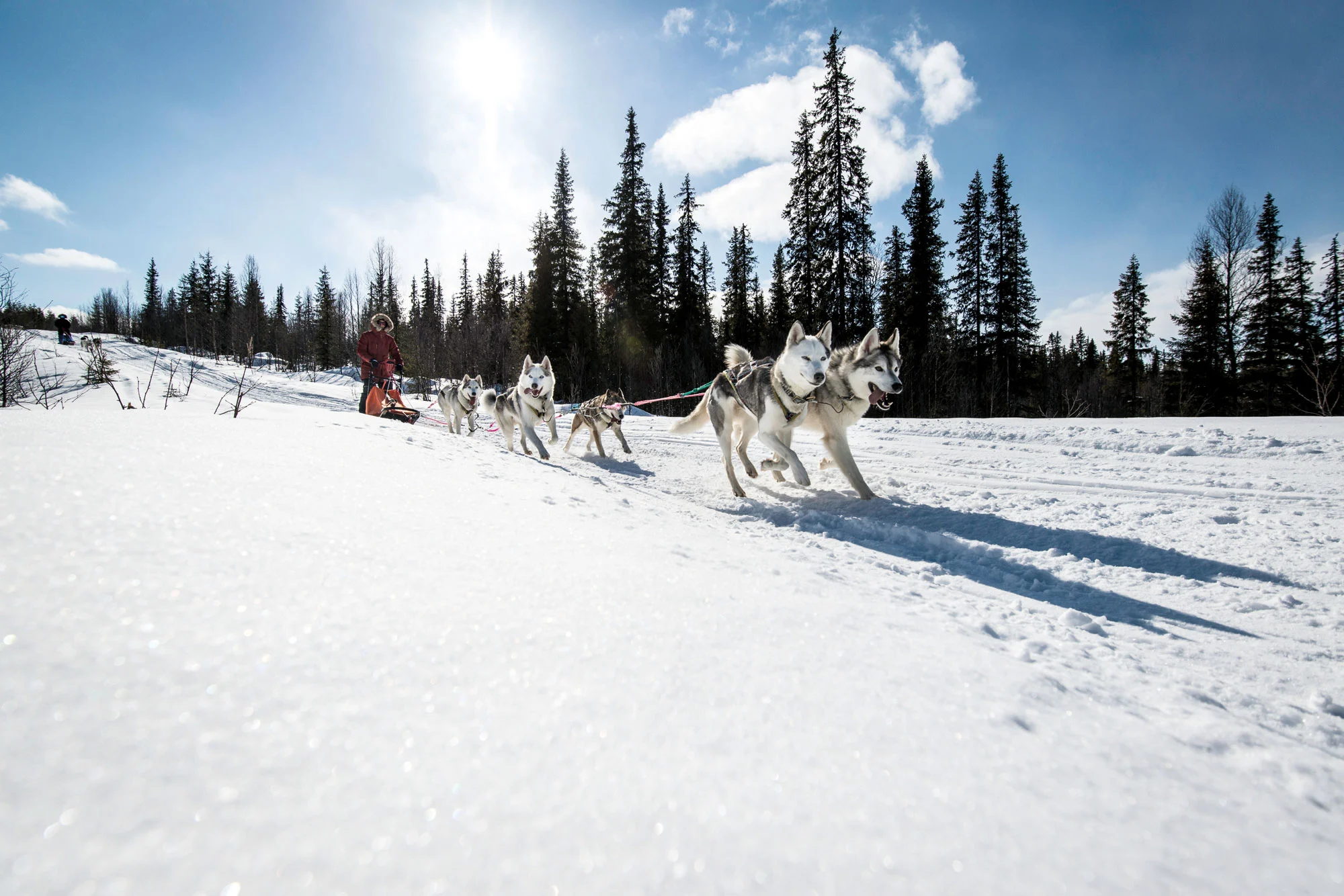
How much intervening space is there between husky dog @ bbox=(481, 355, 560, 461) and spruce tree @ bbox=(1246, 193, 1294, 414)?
109ft

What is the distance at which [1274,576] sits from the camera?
2.74 meters

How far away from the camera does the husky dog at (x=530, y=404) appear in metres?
7.43

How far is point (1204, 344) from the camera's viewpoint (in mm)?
26531

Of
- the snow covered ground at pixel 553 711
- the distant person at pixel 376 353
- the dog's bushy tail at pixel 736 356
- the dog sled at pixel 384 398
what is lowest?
the snow covered ground at pixel 553 711

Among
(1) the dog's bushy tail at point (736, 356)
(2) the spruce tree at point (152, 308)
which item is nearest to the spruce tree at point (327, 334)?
(2) the spruce tree at point (152, 308)

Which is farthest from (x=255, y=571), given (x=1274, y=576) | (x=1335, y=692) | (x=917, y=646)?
(x=1274, y=576)

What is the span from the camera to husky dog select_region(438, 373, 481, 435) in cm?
986

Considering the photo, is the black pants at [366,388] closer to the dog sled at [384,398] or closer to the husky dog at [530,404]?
the dog sled at [384,398]

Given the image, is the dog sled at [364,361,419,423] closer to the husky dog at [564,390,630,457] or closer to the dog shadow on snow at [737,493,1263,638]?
the husky dog at [564,390,630,457]

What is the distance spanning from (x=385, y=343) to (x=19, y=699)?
29.2ft

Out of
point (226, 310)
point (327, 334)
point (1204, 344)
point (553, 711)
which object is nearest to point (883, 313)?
point (1204, 344)

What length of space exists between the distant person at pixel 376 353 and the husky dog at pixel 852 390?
671 centimetres

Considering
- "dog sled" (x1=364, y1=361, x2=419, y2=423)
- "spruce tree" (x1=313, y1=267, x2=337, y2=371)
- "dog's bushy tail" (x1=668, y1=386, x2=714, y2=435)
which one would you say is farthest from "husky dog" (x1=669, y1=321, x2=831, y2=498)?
"spruce tree" (x1=313, y1=267, x2=337, y2=371)

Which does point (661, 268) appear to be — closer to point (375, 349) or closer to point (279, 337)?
point (375, 349)
